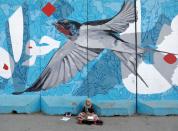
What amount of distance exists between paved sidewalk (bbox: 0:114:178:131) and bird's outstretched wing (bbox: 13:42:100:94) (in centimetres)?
79

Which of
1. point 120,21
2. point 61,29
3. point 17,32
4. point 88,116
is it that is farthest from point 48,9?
point 88,116

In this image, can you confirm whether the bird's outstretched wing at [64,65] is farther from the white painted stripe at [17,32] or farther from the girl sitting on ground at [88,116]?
the girl sitting on ground at [88,116]

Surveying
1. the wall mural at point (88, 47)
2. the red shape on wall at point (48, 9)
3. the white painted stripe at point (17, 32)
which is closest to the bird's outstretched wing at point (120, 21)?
the wall mural at point (88, 47)

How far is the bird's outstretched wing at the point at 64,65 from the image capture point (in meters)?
9.30

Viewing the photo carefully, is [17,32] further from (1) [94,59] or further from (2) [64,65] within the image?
(1) [94,59]

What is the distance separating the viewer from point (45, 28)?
9.23 m

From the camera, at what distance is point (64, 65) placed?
368 inches

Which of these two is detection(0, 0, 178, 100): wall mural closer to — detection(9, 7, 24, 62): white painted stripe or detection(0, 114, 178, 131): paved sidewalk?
detection(9, 7, 24, 62): white painted stripe

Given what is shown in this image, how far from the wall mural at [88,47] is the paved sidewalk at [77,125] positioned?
0.76m

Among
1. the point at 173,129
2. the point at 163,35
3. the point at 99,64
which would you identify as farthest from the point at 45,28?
the point at 173,129

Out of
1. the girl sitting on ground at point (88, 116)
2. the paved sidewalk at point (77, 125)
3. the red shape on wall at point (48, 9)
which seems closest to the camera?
the paved sidewalk at point (77, 125)

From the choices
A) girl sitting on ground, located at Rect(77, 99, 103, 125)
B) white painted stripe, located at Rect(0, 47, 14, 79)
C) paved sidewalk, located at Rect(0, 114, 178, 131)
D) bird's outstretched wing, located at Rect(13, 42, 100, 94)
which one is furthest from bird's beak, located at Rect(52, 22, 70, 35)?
paved sidewalk, located at Rect(0, 114, 178, 131)

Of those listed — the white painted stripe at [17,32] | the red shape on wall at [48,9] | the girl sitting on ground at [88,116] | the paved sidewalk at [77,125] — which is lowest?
the paved sidewalk at [77,125]

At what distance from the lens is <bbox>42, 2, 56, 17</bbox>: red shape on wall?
9172 mm
